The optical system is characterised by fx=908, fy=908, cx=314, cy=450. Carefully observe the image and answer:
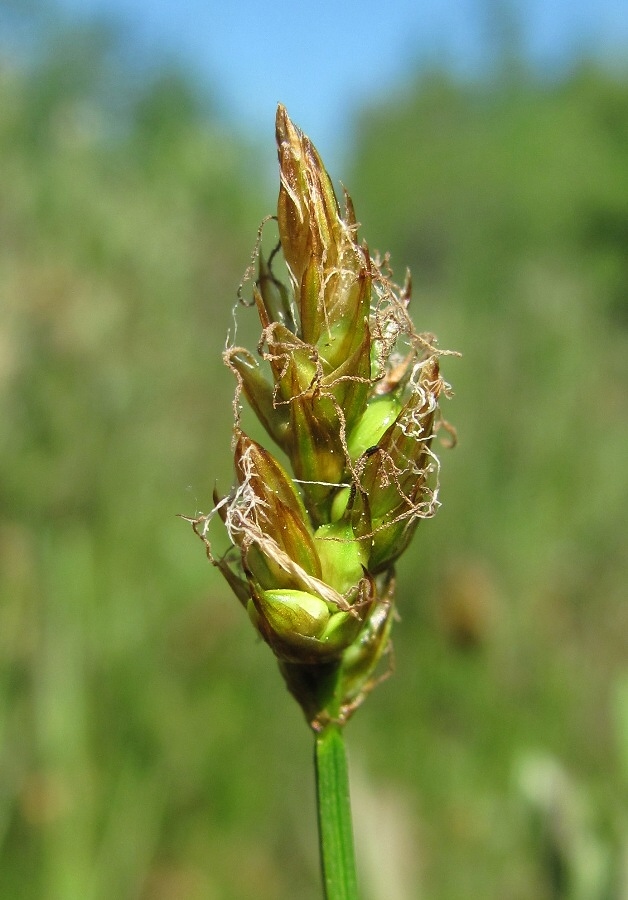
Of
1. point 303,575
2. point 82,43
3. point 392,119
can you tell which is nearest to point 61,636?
point 303,575

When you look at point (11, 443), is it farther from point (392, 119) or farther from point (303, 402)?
point (392, 119)

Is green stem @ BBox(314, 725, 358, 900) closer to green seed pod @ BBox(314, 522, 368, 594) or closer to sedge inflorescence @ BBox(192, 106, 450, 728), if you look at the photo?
sedge inflorescence @ BBox(192, 106, 450, 728)

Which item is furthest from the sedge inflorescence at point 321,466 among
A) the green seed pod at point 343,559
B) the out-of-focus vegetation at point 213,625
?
the out-of-focus vegetation at point 213,625

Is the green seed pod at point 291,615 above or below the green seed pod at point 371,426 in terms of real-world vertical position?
below

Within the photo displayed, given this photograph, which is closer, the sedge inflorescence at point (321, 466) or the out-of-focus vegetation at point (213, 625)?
the sedge inflorescence at point (321, 466)

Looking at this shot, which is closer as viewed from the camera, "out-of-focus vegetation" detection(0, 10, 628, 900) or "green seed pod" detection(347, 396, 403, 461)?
"green seed pod" detection(347, 396, 403, 461)

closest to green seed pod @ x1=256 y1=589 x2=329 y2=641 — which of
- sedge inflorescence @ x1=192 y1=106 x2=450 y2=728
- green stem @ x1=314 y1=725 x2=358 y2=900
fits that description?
sedge inflorescence @ x1=192 y1=106 x2=450 y2=728

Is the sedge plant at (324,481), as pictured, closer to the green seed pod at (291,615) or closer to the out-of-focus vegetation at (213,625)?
the green seed pod at (291,615)
